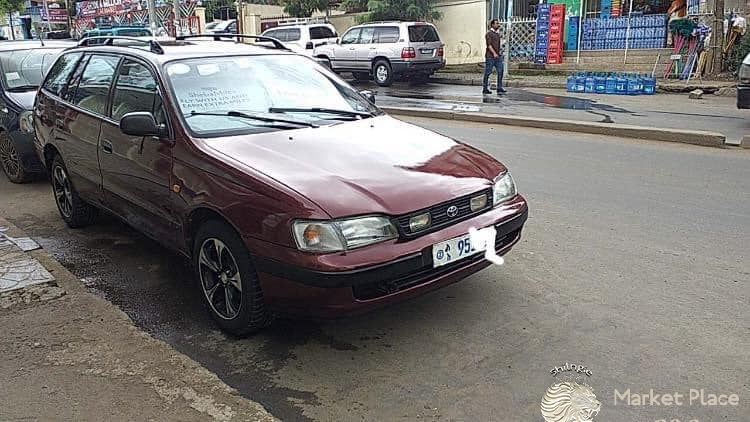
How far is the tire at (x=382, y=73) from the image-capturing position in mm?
19609

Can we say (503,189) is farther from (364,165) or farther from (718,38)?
(718,38)

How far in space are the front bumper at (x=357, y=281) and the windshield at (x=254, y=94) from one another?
3.88ft

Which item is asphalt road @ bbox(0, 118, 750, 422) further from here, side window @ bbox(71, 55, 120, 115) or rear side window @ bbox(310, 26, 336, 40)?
rear side window @ bbox(310, 26, 336, 40)

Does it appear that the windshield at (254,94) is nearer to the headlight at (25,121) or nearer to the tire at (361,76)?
the headlight at (25,121)

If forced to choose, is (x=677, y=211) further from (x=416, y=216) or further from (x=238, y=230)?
(x=238, y=230)

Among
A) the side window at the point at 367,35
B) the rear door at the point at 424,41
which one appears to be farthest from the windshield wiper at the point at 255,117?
the side window at the point at 367,35

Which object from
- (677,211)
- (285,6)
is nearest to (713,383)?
(677,211)

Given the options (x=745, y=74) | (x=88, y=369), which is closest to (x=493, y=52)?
(x=745, y=74)

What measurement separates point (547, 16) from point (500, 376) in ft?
62.6

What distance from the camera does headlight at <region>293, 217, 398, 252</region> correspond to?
127 inches

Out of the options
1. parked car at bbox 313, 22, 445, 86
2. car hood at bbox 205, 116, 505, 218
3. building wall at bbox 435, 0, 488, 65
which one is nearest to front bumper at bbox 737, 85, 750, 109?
car hood at bbox 205, 116, 505, 218

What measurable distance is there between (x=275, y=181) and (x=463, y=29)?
2187 centimetres

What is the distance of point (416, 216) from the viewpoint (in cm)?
340

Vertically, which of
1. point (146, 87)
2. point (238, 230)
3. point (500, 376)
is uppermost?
point (146, 87)
